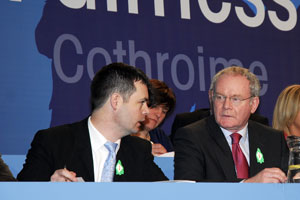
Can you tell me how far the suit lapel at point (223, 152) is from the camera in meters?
3.18

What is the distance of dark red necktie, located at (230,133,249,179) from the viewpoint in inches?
127

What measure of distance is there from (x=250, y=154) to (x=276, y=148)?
20 centimetres

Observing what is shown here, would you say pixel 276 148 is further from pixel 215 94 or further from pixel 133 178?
pixel 133 178

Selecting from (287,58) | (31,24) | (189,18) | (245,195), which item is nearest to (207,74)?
(189,18)

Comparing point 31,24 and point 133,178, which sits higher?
point 31,24

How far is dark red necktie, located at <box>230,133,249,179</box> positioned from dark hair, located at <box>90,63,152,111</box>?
2.16 ft

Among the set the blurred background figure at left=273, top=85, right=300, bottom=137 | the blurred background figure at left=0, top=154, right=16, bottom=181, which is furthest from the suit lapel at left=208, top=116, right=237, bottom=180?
the blurred background figure at left=0, top=154, right=16, bottom=181

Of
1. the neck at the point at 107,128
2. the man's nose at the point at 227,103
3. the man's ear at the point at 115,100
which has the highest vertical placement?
the man's ear at the point at 115,100

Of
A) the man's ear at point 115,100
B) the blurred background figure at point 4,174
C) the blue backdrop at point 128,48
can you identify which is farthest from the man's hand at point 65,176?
the blue backdrop at point 128,48

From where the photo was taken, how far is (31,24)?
4934mm

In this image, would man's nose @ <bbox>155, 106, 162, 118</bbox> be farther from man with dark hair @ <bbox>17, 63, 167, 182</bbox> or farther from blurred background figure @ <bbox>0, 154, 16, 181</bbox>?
blurred background figure @ <bbox>0, 154, 16, 181</bbox>

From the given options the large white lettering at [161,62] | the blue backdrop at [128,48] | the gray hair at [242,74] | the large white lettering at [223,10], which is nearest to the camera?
the gray hair at [242,74]

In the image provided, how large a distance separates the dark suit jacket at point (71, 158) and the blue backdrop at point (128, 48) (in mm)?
1918

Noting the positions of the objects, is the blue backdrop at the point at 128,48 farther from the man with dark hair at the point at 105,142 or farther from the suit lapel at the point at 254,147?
the suit lapel at the point at 254,147
